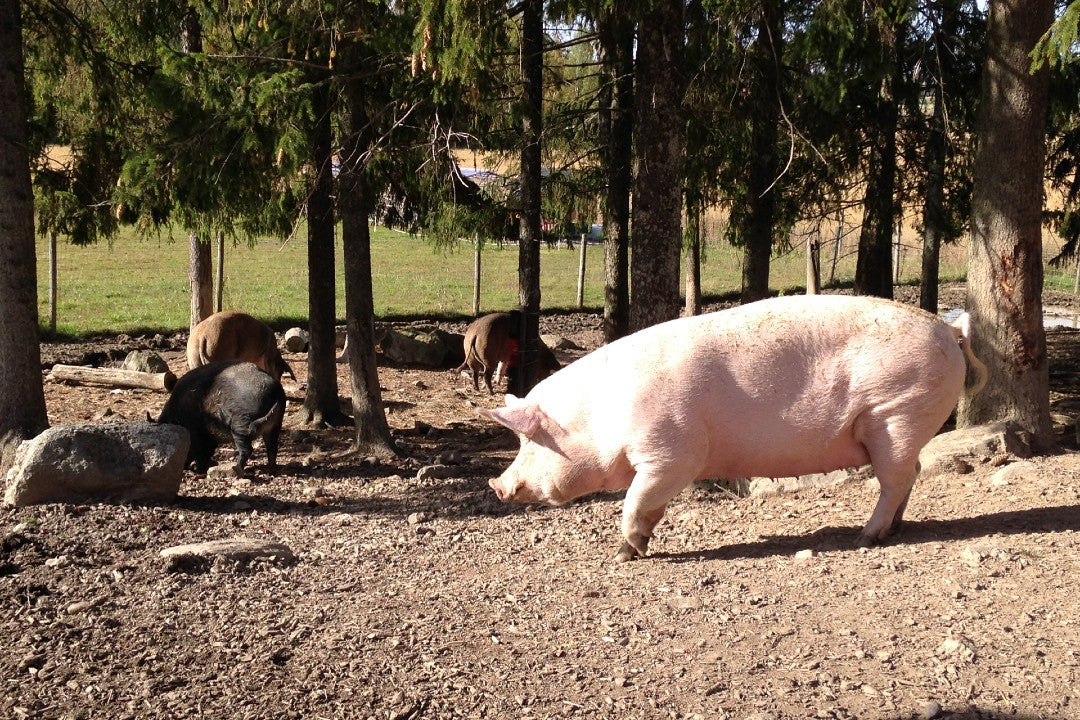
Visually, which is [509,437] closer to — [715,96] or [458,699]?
→ [715,96]

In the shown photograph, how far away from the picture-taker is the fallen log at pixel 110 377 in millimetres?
13234

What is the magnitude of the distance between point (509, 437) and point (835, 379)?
20.3ft

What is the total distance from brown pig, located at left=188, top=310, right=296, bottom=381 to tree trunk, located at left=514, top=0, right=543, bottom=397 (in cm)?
390

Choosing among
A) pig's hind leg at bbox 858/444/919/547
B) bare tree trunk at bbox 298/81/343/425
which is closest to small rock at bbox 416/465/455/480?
bare tree trunk at bbox 298/81/343/425

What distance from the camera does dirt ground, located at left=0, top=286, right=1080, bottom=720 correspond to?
4.55m

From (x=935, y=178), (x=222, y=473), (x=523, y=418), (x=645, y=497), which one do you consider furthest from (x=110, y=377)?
(x=935, y=178)

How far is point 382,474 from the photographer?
31.8 feet

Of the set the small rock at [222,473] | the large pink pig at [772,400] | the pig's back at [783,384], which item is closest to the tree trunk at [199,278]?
the small rock at [222,473]

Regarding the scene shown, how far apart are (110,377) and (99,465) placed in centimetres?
616

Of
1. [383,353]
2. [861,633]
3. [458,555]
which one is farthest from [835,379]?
[383,353]

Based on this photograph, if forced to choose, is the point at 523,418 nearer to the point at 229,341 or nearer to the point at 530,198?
the point at 530,198

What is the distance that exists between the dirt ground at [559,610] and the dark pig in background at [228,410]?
1.17m

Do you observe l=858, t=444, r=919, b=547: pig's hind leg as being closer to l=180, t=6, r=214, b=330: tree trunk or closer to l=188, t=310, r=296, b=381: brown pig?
l=188, t=310, r=296, b=381: brown pig

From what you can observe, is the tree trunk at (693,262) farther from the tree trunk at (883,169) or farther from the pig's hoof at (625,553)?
the pig's hoof at (625,553)
